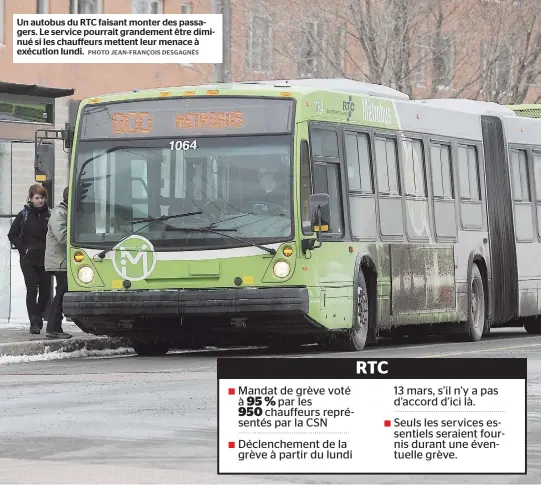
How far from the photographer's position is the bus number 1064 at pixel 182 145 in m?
19.2

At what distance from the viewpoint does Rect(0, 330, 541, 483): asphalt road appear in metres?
9.34

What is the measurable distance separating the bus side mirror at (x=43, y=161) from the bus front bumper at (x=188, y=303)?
161 cm

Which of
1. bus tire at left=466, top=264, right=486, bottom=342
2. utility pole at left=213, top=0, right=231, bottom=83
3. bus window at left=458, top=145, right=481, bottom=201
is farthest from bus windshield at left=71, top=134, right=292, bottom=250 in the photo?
utility pole at left=213, top=0, right=231, bottom=83

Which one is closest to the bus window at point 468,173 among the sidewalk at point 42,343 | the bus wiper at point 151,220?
the sidewalk at point 42,343

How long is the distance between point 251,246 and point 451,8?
21.3 m

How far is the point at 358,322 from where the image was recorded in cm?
2003

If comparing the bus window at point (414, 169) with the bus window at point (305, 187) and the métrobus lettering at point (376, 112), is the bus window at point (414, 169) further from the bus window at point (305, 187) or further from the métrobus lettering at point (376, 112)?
the bus window at point (305, 187)

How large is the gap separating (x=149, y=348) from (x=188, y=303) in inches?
76.3

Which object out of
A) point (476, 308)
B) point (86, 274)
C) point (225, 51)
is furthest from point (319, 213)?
point (225, 51)

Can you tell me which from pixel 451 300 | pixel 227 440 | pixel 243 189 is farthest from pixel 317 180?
pixel 227 440

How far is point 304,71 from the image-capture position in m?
38.7

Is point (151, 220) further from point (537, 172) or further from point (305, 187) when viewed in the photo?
point (537, 172)

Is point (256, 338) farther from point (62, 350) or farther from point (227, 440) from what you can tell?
point (227, 440)

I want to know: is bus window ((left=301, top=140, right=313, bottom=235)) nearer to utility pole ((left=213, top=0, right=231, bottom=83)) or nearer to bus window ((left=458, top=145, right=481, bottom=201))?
bus window ((left=458, top=145, right=481, bottom=201))
